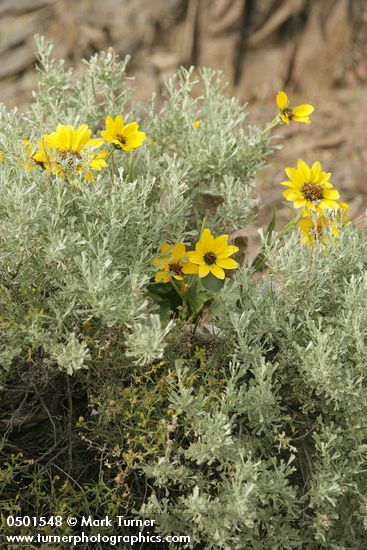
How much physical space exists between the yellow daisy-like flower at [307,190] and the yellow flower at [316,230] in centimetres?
5

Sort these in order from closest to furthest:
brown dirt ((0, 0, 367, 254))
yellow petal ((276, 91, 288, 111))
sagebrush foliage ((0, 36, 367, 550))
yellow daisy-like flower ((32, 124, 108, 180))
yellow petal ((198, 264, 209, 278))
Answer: sagebrush foliage ((0, 36, 367, 550)) → yellow daisy-like flower ((32, 124, 108, 180)) → yellow petal ((198, 264, 209, 278)) → yellow petal ((276, 91, 288, 111)) → brown dirt ((0, 0, 367, 254))

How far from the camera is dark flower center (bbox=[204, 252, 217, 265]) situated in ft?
7.85

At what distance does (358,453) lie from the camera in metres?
2.07

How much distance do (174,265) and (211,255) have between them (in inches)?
4.8

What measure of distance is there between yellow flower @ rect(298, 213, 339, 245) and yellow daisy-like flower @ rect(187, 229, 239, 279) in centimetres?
25

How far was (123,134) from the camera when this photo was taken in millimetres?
2420

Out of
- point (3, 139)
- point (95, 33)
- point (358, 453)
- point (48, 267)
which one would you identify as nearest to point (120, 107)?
point (3, 139)

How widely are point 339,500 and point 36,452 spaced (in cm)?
90

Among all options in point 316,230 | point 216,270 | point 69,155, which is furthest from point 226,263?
point 69,155

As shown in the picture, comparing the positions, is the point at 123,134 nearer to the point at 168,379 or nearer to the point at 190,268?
the point at 190,268

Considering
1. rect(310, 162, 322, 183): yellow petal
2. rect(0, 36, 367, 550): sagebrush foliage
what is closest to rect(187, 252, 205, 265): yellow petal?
rect(0, 36, 367, 550): sagebrush foliage

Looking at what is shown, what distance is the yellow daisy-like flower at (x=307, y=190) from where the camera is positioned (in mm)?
2623

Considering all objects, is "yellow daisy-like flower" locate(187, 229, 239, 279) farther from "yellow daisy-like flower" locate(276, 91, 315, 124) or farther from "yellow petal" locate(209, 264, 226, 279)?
"yellow daisy-like flower" locate(276, 91, 315, 124)

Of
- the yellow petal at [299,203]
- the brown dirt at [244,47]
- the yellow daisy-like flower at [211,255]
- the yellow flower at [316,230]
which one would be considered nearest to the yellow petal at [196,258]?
the yellow daisy-like flower at [211,255]
